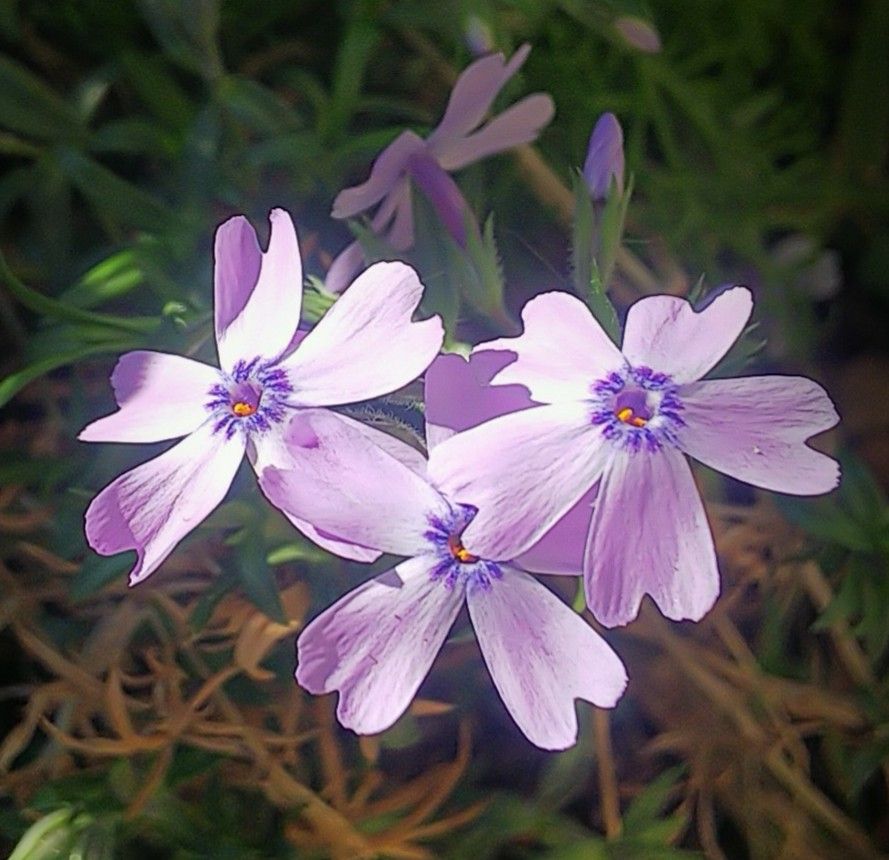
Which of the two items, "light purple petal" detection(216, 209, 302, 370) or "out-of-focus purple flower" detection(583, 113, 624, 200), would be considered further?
"out-of-focus purple flower" detection(583, 113, 624, 200)

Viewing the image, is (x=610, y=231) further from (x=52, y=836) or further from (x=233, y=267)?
(x=52, y=836)

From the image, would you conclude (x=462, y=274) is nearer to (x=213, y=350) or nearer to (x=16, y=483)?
(x=213, y=350)

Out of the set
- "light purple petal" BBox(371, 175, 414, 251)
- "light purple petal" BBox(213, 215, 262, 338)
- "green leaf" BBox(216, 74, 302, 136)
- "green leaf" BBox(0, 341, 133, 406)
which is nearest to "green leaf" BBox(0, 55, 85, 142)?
"green leaf" BBox(216, 74, 302, 136)

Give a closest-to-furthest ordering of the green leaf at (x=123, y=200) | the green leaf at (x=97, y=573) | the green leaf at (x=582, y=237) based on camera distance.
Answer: the green leaf at (x=582, y=237)
the green leaf at (x=97, y=573)
the green leaf at (x=123, y=200)

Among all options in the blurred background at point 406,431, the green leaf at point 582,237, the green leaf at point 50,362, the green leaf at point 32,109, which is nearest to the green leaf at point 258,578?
the blurred background at point 406,431

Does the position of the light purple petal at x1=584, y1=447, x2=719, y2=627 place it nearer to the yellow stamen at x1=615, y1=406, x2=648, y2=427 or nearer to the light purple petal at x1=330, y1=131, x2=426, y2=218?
the yellow stamen at x1=615, y1=406, x2=648, y2=427

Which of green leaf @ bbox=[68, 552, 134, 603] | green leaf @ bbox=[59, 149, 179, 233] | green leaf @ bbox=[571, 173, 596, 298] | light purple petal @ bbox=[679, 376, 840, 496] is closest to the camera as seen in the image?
light purple petal @ bbox=[679, 376, 840, 496]

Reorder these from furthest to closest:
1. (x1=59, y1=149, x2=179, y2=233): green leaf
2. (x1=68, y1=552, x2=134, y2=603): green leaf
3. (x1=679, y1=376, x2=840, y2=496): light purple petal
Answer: (x1=59, y1=149, x2=179, y2=233): green leaf < (x1=68, y1=552, x2=134, y2=603): green leaf < (x1=679, y1=376, x2=840, y2=496): light purple petal

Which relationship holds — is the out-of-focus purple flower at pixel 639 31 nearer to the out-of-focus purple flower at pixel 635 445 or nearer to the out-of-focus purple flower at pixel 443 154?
the out-of-focus purple flower at pixel 443 154
